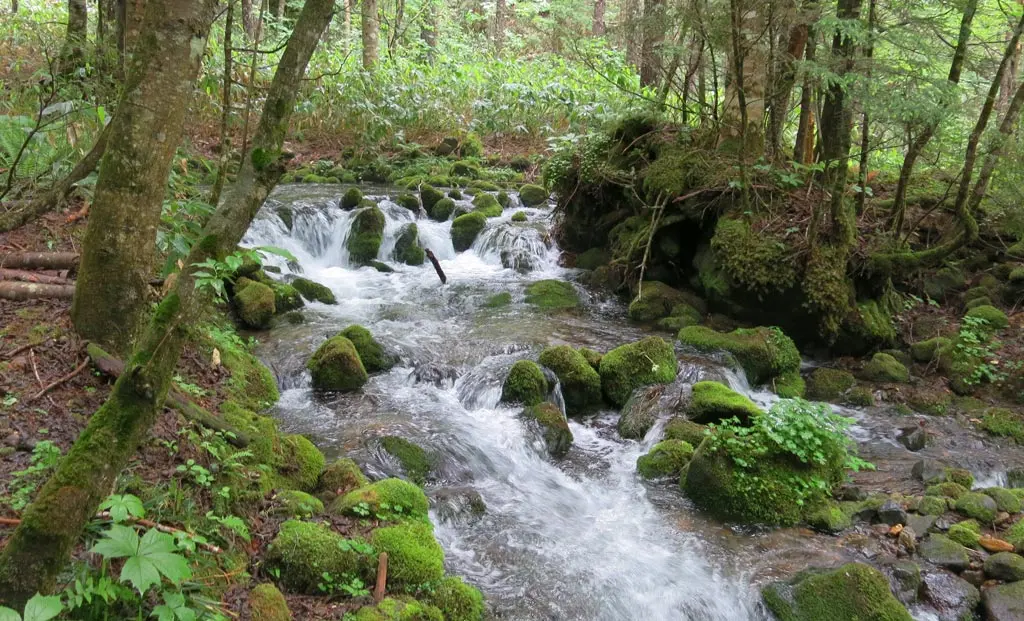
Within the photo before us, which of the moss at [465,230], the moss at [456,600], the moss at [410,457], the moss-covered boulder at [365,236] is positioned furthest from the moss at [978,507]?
the moss-covered boulder at [365,236]

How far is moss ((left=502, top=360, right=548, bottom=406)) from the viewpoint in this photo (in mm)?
6688

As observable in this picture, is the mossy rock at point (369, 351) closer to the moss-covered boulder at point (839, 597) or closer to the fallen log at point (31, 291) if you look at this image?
the fallen log at point (31, 291)

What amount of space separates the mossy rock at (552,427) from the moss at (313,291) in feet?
14.1

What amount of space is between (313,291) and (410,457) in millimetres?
4760

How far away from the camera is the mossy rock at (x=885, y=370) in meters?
7.76

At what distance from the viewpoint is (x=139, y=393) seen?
2.52 metres

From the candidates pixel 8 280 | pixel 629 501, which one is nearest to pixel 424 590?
pixel 629 501

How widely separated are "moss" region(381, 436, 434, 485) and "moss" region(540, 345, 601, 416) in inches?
78.2

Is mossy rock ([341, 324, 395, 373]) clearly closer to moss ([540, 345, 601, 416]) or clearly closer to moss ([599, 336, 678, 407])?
moss ([540, 345, 601, 416])

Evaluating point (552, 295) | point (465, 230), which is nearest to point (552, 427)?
point (552, 295)

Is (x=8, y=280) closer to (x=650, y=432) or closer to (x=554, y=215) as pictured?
(x=650, y=432)

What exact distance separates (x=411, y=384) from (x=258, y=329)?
2.32 metres

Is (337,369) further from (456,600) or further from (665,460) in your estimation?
(456,600)

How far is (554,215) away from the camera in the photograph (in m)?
12.2
